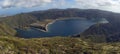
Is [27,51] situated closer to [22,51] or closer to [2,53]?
[22,51]

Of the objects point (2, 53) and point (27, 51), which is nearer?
point (2, 53)

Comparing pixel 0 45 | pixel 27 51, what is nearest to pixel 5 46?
pixel 0 45

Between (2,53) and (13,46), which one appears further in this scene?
(13,46)

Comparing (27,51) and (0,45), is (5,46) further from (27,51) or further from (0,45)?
(27,51)

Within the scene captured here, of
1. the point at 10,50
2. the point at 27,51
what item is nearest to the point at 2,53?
the point at 10,50

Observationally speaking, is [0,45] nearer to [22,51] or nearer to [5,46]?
[5,46]

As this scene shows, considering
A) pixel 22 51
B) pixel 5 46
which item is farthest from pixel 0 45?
pixel 22 51
